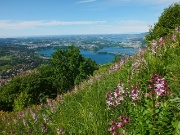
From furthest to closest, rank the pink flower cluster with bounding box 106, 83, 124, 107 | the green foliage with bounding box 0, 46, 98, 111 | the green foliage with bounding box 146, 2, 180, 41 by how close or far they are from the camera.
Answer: the green foliage with bounding box 0, 46, 98, 111 < the green foliage with bounding box 146, 2, 180, 41 < the pink flower cluster with bounding box 106, 83, 124, 107

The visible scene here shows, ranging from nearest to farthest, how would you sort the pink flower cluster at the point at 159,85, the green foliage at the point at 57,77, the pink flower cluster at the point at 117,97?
the pink flower cluster at the point at 159,85 → the pink flower cluster at the point at 117,97 → the green foliage at the point at 57,77

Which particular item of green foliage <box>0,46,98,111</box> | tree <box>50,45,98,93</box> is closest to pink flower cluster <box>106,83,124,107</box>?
green foliage <box>0,46,98,111</box>

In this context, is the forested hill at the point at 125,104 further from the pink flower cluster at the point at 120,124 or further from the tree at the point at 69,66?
the tree at the point at 69,66

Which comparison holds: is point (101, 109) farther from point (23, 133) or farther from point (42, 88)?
point (42, 88)

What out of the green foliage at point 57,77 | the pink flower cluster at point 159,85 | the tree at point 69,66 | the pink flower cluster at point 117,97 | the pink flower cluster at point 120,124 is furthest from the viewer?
the tree at point 69,66

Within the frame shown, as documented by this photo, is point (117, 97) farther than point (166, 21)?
No

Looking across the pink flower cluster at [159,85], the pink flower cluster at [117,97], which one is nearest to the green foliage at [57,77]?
the pink flower cluster at [117,97]

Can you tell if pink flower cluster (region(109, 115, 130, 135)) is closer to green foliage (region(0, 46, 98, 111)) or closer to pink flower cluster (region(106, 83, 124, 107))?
pink flower cluster (region(106, 83, 124, 107))

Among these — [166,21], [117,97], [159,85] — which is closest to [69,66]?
[166,21]

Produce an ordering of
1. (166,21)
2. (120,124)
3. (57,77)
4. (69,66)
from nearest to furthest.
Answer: (120,124) < (166,21) < (69,66) < (57,77)

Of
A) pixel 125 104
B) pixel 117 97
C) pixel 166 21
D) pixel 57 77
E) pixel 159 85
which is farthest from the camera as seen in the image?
pixel 57 77

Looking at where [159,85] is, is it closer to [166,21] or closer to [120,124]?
[120,124]

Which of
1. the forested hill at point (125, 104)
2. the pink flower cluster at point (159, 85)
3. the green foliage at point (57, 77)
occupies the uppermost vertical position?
the pink flower cluster at point (159, 85)

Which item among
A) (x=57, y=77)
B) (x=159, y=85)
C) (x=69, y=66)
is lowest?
(x=57, y=77)
